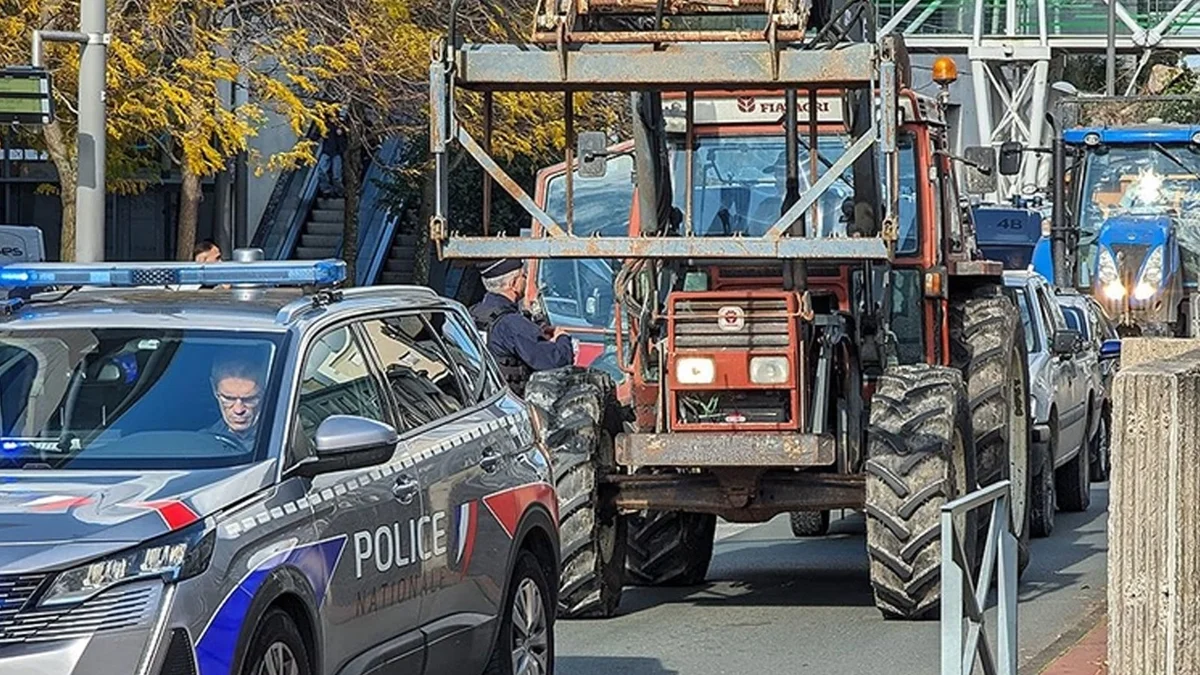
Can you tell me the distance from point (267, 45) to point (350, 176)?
7.92m

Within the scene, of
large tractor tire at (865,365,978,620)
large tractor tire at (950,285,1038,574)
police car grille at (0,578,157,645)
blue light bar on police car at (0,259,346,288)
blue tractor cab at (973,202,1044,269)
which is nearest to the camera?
police car grille at (0,578,157,645)

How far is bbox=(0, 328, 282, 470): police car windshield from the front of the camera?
7219 millimetres

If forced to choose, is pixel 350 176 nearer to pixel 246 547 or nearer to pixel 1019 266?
pixel 1019 266

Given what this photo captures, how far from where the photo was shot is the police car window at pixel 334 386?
7.54 m

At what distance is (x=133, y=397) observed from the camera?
7543 millimetres

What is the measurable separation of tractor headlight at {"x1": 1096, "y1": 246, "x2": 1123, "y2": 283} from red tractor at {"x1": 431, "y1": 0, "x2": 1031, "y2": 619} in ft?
40.0

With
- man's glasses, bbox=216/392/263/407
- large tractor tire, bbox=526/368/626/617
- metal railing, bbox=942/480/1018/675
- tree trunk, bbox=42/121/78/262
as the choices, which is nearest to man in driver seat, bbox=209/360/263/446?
man's glasses, bbox=216/392/263/407

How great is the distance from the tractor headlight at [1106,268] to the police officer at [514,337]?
11706 mm

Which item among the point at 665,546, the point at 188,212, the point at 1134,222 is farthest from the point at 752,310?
the point at 188,212

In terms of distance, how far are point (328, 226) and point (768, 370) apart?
2828cm

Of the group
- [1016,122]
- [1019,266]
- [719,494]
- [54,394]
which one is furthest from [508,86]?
[1016,122]

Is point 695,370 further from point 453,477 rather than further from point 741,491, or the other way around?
point 453,477

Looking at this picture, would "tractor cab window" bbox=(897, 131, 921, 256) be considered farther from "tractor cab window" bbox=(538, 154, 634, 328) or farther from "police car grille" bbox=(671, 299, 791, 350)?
"tractor cab window" bbox=(538, 154, 634, 328)

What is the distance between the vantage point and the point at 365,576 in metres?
7.49
